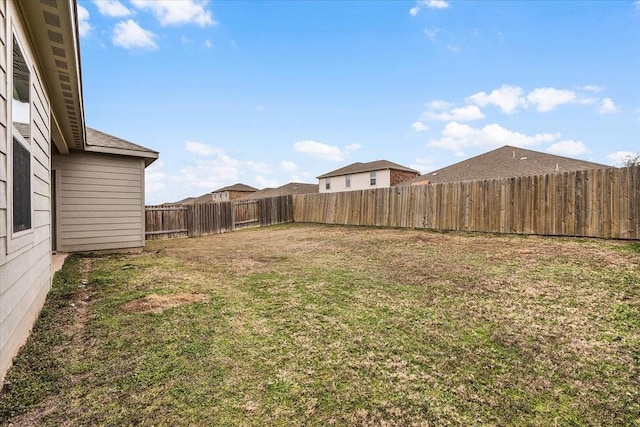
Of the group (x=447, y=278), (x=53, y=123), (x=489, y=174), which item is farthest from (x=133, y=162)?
(x=489, y=174)

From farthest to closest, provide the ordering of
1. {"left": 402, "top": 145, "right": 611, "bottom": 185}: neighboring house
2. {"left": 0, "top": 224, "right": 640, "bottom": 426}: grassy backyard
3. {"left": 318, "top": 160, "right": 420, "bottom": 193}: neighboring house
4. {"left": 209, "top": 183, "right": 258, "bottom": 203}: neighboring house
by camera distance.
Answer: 1. {"left": 209, "top": 183, "right": 258, "bottom": 203}: neighboring house
2. {"left": 318, "top": 160, "right": 420, "bottom": 193}: neighboring house
3. {"left": 402, "top": 145, "right": 611, "bottom": 185}: neighboring house
4. {"left": 0, "top": 224, "right": 640, "bottom": 426}: grassy backyard

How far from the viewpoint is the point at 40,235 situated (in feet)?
12.5

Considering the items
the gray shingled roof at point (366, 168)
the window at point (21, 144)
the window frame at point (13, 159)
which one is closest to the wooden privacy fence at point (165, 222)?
the window frame at point (13, 159)

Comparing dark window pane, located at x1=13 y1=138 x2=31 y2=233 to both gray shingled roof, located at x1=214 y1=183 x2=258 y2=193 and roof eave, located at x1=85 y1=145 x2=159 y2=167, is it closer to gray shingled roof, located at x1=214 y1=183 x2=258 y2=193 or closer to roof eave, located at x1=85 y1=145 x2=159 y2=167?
roof eave, located at x1=85 y1=145 x2=159 y2=167

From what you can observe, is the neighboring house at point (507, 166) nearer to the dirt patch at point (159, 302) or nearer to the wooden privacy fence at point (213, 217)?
the wooden privacy fence at point (213, 217)

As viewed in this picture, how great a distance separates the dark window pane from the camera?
2.58 meters

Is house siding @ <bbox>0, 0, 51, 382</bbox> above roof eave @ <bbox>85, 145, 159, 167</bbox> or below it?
below

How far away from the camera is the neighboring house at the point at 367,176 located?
26828 millimetres

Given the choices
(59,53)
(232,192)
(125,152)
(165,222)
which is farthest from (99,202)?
(232,192)

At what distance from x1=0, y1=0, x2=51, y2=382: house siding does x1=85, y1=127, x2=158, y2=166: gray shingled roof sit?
3.99m

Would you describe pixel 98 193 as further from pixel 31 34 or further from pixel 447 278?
pixel 447 278

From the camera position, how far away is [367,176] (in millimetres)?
28141

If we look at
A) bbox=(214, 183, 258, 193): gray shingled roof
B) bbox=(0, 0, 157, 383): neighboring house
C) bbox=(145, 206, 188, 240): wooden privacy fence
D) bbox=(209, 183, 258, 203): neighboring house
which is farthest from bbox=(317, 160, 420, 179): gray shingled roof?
bbox=(0, 0, 157, 383): neighboring house

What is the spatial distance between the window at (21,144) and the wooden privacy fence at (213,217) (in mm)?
10199
